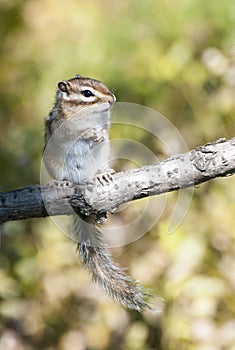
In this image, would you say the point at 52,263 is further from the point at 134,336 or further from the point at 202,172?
the point at 202,172

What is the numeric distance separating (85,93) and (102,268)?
1.37ft

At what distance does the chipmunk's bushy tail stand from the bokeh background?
42 cm

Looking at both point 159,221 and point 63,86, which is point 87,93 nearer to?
→ point 63,86

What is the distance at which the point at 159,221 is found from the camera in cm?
274

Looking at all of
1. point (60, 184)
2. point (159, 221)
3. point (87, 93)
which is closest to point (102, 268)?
point (60, 184)

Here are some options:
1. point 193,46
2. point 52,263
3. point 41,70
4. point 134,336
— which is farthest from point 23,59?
point 134,336

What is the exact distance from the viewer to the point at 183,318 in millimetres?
2465

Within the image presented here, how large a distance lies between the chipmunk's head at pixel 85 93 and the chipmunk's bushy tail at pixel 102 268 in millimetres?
278

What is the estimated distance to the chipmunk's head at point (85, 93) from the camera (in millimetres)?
2064

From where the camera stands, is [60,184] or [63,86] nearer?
[60,184]

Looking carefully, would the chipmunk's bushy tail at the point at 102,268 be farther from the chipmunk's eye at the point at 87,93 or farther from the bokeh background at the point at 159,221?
the bokeh background at the point at 159,221

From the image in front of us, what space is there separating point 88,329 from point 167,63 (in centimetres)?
100

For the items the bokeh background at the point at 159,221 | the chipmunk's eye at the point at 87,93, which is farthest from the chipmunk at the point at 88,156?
the bokeh background at the point at 159,221

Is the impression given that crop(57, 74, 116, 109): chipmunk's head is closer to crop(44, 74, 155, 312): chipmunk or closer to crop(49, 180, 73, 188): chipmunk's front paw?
crop(44, 74, 155, 312): chipmunk
